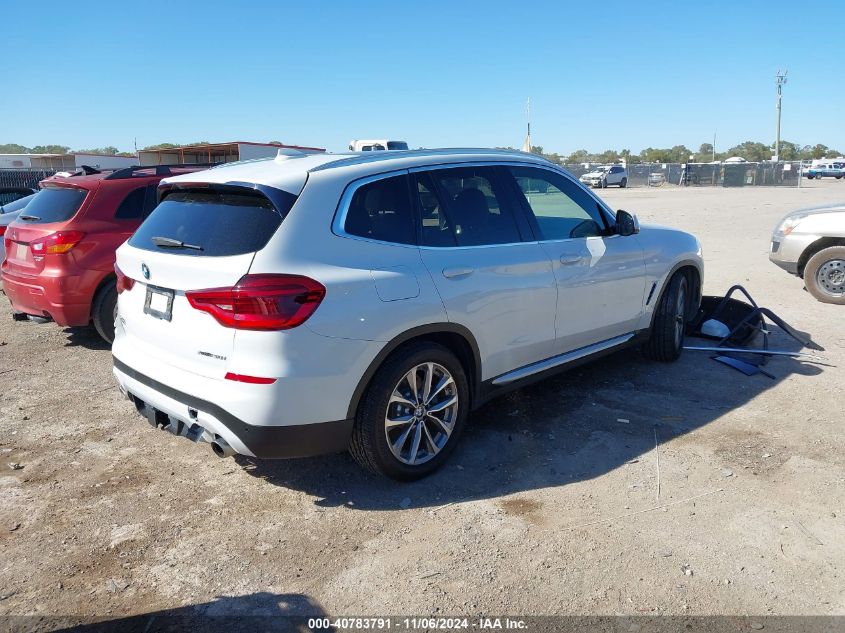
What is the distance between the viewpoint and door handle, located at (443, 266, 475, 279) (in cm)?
389

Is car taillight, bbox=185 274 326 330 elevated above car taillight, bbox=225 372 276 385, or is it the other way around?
car taillight, bbox=185 274 326 330

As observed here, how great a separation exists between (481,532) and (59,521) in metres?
2.27

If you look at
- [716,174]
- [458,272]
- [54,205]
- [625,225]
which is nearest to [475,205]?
[458,272]

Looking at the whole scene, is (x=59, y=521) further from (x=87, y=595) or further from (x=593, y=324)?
(x=593, y=324)

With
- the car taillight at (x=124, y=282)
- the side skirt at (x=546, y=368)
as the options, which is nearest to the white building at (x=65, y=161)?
the car taillight at (x=124, y=282)

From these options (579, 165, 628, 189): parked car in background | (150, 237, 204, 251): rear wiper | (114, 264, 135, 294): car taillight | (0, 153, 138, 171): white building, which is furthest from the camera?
(579, 165, 628, 189): parked car in background

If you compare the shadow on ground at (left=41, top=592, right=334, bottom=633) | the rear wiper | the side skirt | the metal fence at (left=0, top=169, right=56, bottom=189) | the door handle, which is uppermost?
the metal fence at (left=0, top=169, right=56, bottom=189)

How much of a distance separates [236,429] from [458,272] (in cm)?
153

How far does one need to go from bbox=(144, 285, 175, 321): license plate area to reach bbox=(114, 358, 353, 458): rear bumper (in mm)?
364

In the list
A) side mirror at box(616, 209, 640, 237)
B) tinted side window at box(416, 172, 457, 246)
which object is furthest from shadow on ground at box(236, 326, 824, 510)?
tinted side window at box(416, 172, 457, 246)

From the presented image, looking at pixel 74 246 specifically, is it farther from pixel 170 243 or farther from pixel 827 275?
pixel 827 275

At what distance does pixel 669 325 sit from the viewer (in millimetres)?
5934

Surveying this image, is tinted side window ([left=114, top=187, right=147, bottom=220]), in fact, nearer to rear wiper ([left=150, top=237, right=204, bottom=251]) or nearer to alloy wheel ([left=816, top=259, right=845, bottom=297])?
rear wiper ([left=150, top=237, right=204, bottom=251])

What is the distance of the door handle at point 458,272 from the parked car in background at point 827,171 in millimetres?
68418
